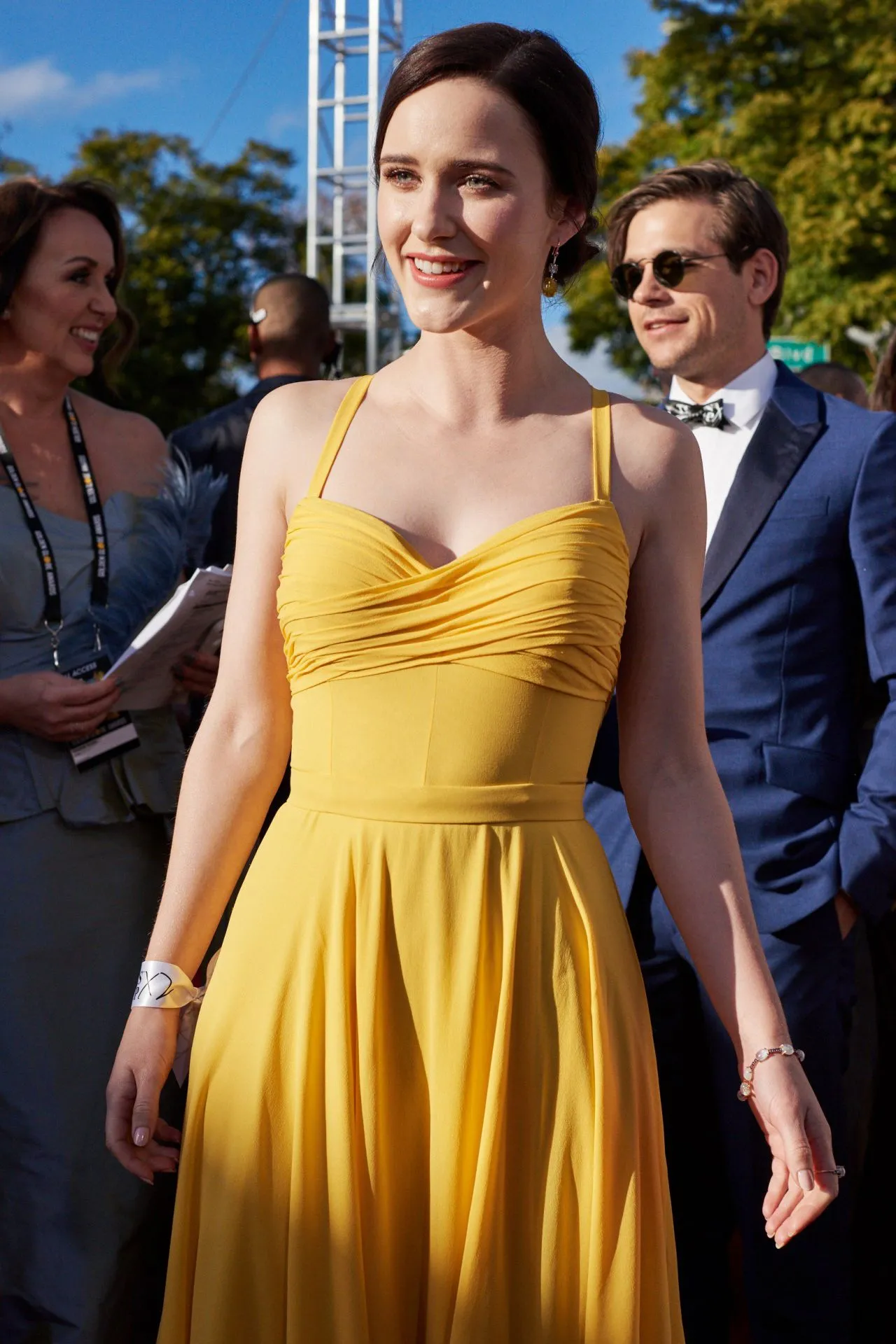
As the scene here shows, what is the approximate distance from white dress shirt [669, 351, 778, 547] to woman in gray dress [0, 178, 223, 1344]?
1264 millimetres

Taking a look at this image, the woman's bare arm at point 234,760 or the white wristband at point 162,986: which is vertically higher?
the woman's bare arm at point 234,760

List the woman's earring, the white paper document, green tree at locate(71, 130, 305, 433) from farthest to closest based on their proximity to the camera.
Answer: green tree at locate(71, 130, 305, 433) < the white paper document < the woman's earring

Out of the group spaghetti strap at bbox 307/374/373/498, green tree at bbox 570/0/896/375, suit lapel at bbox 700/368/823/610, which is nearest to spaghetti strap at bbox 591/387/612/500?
spaghetti strap at bbox 307/374/373/498

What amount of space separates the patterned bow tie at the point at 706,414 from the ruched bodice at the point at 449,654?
1.65 meters

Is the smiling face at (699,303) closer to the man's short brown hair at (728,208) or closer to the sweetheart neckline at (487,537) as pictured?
the man's short brown hair at (728,208)

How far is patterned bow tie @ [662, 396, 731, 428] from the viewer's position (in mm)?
3682

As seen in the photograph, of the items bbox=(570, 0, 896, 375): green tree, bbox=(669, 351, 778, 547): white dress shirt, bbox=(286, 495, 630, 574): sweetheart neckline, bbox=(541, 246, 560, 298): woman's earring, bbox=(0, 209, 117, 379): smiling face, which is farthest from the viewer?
bbox=(570, 0, 896, 375): green tree

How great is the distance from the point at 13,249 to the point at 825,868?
2.45m

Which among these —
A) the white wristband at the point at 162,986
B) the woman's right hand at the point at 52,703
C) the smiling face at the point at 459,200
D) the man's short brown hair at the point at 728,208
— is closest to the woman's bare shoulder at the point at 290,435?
the smiling face at the point at 459,200

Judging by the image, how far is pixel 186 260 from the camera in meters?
29.7

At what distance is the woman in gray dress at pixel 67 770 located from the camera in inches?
131

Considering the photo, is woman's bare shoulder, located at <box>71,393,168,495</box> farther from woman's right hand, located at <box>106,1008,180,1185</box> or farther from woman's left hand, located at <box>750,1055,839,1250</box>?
woman's left hand, located at <box>750,1055,839,1250</box>

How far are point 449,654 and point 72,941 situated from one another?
1780mm

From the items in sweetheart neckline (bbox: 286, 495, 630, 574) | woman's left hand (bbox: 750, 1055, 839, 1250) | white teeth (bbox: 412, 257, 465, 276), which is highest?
white teeth (bbox: 412, 257, 465, 276)
